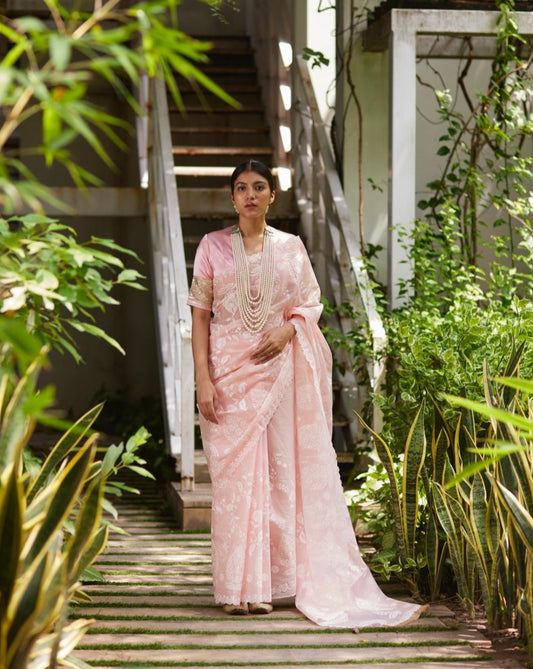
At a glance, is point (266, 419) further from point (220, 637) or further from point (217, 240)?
point (220, 637)

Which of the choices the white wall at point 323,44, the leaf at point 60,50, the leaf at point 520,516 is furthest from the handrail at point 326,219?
the leaf at point 60,50

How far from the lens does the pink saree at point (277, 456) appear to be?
390cm

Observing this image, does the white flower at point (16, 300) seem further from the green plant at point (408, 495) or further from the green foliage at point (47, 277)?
the green plant at point (408, 495)

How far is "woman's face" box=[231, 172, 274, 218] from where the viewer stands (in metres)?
3.95

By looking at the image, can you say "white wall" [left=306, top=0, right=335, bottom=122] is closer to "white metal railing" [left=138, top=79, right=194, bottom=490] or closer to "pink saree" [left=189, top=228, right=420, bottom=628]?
"white metal railing" [left=138, top=79, right=194, bottom=490]

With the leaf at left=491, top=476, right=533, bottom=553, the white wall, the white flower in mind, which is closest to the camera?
the white flower

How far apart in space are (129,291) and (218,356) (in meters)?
5.25

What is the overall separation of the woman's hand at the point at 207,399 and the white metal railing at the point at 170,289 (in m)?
1.11

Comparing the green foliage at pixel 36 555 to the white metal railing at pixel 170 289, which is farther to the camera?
the white metal railing at pixel 170 289

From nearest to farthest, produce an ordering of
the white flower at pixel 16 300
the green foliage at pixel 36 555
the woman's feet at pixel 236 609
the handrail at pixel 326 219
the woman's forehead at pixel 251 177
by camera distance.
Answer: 1. the green foliage at pixel 36 555
2. the white flower at pixel 16 300
3. the woman's feet at pixel 236 609
4. the woman's forehead at pixel 251 177
5. the handrail at pixel 326 219

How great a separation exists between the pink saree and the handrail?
1.11 meters

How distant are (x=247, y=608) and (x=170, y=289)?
2.61 m

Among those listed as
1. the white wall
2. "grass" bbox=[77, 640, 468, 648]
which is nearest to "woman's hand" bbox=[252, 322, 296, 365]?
"grass" bbox=[77, 640, 468, 648]

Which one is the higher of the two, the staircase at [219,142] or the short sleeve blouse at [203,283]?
the staircase at [219,142]
